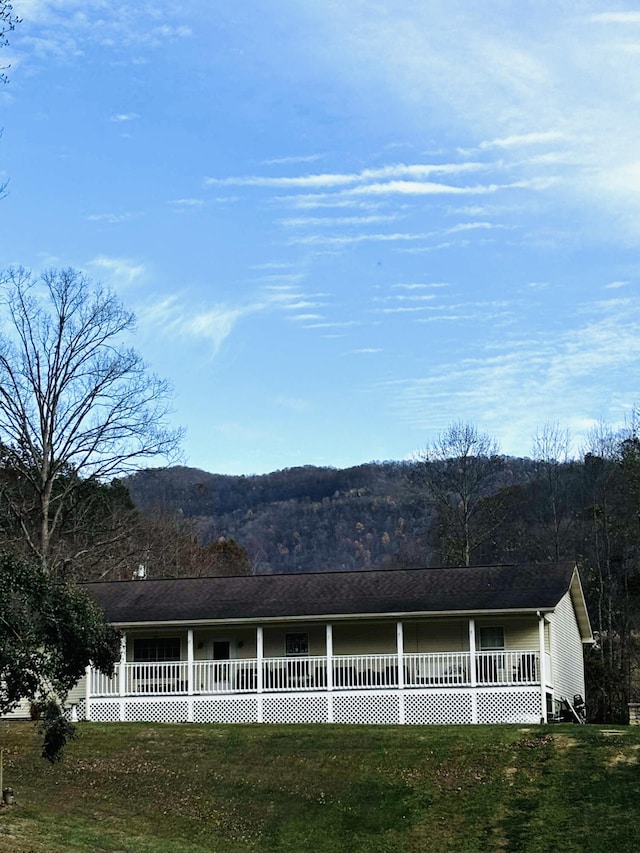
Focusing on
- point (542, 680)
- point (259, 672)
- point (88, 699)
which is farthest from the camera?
point (88, 699)

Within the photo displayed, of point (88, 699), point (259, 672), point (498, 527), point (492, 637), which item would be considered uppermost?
point (498, 527)

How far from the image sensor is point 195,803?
24922 mm

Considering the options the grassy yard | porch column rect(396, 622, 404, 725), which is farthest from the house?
the grassy yard

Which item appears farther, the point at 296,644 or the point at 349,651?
the point at 296,644

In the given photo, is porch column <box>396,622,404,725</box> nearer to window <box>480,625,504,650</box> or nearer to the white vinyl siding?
window <box>480,625,504,650</box>

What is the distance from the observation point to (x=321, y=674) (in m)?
33.5

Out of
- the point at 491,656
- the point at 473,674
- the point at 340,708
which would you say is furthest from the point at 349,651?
the point at 491,656

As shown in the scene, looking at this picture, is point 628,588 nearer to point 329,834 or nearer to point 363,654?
point 363,654

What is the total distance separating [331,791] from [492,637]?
10033mm

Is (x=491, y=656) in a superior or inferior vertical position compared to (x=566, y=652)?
inferior

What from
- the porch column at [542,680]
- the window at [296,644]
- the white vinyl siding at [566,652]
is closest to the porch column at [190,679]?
the window at [296,644]

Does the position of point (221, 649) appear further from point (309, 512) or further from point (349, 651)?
point (309, 512)

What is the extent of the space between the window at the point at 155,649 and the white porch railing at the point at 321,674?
107cm

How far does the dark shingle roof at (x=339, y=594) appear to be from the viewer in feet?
107
